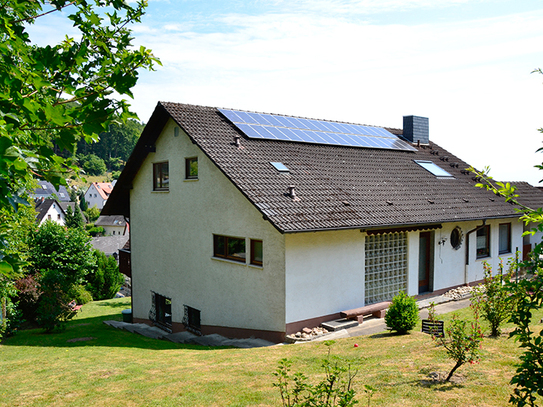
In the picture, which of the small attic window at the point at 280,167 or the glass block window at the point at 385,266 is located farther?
the small attic window at the point at 280,167

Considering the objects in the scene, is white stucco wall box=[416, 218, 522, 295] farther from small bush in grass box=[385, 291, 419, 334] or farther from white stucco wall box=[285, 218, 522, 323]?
small bush in grass box=[385, 291, 419, 334]

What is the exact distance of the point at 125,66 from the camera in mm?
4633

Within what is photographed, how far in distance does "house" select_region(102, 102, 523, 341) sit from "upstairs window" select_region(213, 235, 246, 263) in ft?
0.20

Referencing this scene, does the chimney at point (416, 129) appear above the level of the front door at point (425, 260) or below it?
above

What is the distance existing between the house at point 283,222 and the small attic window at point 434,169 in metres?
0.10

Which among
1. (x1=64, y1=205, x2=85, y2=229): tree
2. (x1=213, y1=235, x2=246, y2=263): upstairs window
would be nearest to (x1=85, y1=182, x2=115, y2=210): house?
(x1=64, y1=205, x2=85, y2=229): tree

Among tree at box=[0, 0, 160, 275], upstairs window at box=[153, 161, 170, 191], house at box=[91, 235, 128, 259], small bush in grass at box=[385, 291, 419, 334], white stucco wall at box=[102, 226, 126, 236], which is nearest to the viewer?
tree at box=[0, 0, 160, 275]

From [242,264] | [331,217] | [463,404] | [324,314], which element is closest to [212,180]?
[242,264]

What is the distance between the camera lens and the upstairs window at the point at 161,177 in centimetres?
1803

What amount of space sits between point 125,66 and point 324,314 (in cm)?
1030

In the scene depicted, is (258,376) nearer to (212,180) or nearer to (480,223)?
(212,180)

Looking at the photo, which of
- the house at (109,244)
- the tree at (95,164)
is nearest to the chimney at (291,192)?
the house at (109,244)

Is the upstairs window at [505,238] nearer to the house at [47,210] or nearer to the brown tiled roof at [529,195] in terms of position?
the brown tiled roof at [529,195]

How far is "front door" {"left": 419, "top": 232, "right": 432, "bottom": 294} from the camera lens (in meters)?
16.6
